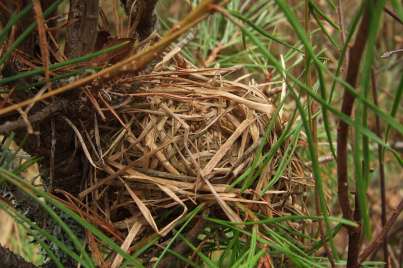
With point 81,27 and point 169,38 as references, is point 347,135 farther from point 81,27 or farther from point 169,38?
point 81,27

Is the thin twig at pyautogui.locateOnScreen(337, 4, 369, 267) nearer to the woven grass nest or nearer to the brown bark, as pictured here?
the woven grass nest

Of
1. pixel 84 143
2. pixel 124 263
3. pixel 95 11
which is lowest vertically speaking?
pixel 124 263

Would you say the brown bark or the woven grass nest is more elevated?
the brown bark

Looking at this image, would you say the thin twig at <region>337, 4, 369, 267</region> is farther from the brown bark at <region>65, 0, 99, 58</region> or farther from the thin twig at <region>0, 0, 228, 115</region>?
the brown bark at <region>65, 0, 99, 58</region>

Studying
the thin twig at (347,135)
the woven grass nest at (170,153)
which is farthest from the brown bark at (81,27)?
the thin twig at (347,135)

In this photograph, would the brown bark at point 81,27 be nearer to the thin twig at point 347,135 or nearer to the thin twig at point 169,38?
the thin twig at point 169,38

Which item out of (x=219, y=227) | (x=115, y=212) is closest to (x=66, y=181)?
(x=115, y=212)

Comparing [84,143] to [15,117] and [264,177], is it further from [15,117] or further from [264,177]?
[264,177]

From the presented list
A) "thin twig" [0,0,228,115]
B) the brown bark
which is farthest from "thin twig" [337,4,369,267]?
the brown bark

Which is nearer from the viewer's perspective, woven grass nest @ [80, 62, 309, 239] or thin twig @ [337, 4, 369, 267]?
thin twig @ [337, 4, 369, 267]

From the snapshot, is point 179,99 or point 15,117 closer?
point 15,117
